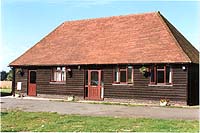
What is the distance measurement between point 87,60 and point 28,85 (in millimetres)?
7015

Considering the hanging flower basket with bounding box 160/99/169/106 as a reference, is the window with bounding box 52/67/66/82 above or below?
above

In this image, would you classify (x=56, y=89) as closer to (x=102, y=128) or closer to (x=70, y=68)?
(x=70, y=68)

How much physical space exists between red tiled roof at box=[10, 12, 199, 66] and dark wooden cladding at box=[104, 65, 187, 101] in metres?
0.95

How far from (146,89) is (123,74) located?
85.4 inches

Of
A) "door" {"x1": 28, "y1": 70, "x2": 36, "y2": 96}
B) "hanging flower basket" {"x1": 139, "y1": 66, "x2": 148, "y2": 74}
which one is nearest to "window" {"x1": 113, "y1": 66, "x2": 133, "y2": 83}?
"hanging flower basket" {"x1": 139, "y1": 66, "x2": 148, "y2": 74}

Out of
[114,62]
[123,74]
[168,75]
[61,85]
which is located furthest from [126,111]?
[61,85]

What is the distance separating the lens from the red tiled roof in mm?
26172

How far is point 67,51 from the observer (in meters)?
31.2

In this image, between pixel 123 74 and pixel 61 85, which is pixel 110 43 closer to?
pixel 123 74

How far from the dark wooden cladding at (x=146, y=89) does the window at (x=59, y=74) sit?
→ 4.00 m

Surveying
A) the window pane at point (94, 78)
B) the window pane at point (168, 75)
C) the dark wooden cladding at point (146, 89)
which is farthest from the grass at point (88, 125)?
the window pane at point (94, 78)

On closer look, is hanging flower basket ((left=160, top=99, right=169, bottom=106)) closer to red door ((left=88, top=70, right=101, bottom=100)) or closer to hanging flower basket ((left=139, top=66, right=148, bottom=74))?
hanging flower basket ((left=139, top=66, right=148, bottom=74))

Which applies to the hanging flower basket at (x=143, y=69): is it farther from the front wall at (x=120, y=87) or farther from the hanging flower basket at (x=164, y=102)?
the hanging flower basket at (x=164, y=102)

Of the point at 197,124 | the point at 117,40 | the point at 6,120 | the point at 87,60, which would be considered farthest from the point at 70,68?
the point at 197,124
